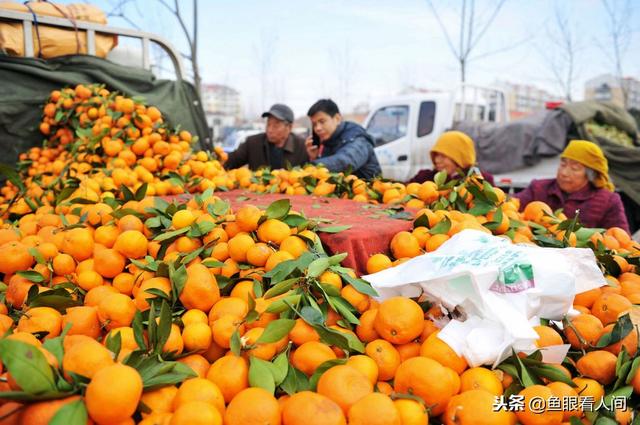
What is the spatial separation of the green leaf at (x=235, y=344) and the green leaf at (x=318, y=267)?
13.1 inches

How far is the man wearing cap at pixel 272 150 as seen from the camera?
18.1 feet

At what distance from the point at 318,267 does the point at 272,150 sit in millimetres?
4248

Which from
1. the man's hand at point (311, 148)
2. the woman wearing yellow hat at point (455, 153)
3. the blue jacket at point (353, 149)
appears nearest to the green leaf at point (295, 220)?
the blue jacket at point (353, 149)

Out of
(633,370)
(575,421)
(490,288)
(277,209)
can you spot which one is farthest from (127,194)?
(633,370)

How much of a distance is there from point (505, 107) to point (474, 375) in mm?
9843

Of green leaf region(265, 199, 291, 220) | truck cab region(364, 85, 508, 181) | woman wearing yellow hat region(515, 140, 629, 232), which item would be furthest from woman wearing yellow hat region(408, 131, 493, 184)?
truck cab region(364, 85, 508, 181)

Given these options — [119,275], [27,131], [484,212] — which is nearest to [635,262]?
[484,212]

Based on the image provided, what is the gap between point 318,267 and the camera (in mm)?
1648

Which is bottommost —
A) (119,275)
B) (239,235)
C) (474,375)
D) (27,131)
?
(474,375)

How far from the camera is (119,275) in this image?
1842 mm

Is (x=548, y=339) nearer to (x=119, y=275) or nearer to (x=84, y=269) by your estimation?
A: (x=119, y=275)

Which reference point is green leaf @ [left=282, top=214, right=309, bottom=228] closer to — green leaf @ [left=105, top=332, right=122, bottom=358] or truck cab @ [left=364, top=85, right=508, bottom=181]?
green leaf @ [left=105, top=332, right=122, bottom=358]

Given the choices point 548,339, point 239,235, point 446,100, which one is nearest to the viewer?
point 548,339

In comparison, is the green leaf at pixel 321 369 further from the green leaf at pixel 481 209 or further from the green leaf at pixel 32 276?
the green leaf at pixel 481 209
